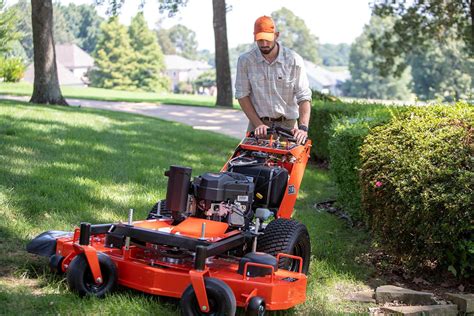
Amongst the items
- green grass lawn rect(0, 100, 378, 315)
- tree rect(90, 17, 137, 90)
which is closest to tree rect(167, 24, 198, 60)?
tree rect(90, 17, 137, 90)

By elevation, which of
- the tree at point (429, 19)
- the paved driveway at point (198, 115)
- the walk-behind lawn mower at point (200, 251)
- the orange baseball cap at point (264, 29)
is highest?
the tree at point (429, 19)

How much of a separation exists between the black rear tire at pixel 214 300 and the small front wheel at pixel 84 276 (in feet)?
2.01

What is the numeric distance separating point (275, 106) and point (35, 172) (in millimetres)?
3362

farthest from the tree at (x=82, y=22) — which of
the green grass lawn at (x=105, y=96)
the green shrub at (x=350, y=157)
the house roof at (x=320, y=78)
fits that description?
the green shrub at (x=350, y=157)

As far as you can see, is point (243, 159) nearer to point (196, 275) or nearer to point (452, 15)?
point (196, 275)

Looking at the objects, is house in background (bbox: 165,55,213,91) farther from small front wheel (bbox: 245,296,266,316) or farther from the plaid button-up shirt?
small front wheel (bbox: 245,296,266,316)

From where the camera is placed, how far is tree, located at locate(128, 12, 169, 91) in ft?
273

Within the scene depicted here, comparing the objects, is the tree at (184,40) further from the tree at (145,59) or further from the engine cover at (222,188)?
the engine cover at (222,188)

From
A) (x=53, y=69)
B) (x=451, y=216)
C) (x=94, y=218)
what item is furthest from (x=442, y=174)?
(x=53, y=69)

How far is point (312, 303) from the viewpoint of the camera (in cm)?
501

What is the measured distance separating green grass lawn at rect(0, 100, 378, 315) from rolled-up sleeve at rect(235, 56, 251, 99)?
1.61m

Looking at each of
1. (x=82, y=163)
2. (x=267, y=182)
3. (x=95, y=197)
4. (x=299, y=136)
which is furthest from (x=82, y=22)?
(x=267, y=182)

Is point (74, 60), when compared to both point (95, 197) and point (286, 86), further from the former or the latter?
point (286, 86)

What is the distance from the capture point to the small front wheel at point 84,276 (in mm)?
4496
